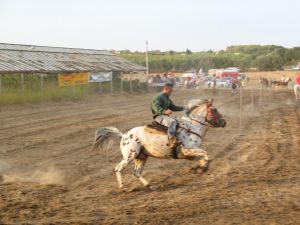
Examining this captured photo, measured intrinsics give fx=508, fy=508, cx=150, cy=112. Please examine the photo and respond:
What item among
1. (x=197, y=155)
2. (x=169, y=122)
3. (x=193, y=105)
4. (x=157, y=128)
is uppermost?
(x=193, y=105)

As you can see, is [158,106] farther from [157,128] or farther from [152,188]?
[152,188]

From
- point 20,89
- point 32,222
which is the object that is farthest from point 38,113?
point 32,222

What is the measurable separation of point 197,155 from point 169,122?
824 millimetres

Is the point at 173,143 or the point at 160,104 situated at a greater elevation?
the point at 160,104

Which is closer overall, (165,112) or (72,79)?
(165,112)

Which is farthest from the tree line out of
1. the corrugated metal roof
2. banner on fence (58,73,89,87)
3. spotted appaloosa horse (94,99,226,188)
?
spotted appaloosa horse (94,99,226,188)

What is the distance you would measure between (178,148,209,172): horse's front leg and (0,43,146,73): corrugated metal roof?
23.2 m

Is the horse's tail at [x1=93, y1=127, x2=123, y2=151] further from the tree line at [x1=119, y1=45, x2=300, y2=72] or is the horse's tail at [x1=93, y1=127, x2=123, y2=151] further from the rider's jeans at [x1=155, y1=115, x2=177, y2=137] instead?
the tree line at [x1=119, y1=45, x2=300, y2=72]

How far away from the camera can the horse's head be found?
10.2 metres

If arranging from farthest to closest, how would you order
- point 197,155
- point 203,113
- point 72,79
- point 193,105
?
point 72,79 → point 193,105 → point 203,113 → point 197,155

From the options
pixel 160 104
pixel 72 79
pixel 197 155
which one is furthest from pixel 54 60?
pixel 197 155

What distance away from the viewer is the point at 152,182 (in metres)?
10.3

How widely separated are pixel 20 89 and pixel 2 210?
26.0 metres

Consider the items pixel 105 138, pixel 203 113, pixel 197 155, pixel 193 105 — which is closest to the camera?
pixel 197 155
